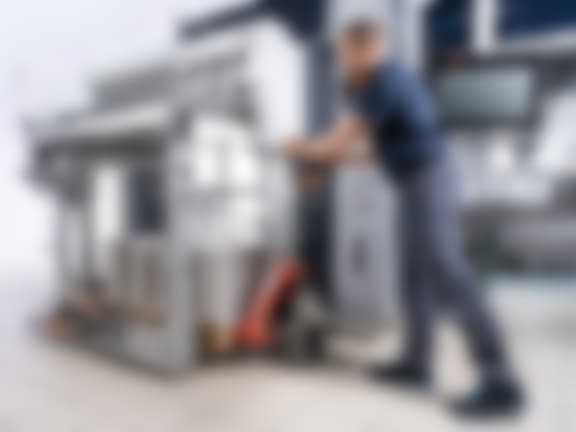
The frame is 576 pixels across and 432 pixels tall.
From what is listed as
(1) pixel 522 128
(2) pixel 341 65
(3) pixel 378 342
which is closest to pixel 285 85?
(2) pixel 341 65

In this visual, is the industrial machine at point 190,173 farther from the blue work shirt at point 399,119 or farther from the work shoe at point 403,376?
the work shoe at point 403,376

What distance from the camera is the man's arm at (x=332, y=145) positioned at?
0.97 metres

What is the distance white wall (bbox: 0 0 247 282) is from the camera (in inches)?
34.6

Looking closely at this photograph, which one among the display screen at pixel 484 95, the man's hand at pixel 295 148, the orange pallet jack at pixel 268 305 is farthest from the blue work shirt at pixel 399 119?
the display screen at pixel 484 95

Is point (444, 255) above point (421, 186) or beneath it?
beneath

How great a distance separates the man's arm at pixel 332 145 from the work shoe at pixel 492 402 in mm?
495

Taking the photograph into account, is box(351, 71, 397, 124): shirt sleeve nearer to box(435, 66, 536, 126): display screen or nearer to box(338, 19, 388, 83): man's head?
box(338, 19, 388, 83): man's head

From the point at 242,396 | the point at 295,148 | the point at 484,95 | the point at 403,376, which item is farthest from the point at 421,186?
the point at 484,95

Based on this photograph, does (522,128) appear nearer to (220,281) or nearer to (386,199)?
(386,199)

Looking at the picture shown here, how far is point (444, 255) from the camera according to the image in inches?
34.9

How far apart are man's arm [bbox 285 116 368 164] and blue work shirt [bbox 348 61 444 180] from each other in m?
0.05

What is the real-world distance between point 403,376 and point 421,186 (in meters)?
0.38

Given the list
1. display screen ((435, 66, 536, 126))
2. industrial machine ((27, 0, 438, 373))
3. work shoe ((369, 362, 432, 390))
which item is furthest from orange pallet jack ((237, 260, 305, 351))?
display screen ((435, 66, 536, 126))

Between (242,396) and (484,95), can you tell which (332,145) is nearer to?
(242,396)
